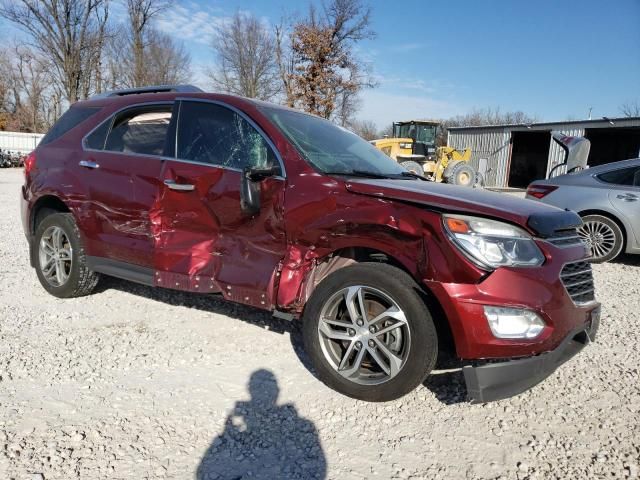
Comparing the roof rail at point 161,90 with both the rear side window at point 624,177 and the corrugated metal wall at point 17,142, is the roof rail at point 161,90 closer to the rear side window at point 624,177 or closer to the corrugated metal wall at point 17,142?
the rear side window at point 624,177

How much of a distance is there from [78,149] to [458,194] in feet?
10.7

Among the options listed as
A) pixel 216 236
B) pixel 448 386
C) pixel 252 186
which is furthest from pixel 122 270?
pixel 448 386

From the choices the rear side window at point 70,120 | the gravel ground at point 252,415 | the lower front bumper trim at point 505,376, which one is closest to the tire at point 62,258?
the gravel ground at point 252,415

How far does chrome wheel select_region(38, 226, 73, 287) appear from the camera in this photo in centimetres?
436

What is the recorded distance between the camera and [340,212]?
9.31 ft

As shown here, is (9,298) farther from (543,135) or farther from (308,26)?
(543,135)

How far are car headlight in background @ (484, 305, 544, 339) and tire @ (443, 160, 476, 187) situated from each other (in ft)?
53.2

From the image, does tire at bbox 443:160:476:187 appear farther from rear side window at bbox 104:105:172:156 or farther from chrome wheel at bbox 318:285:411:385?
chrome wheel at bbox 318:285:411:385

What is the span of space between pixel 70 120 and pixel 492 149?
29.0m

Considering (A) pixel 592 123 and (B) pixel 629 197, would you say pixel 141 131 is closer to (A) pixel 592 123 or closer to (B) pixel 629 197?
(B) pixel 629 197

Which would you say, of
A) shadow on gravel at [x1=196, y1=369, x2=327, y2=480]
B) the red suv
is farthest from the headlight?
shadow on gravel at [x1=196, y1=369, x2=327, y2=480]

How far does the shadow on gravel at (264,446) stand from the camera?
85.9 inches

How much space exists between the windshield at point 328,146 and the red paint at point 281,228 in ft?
0.44

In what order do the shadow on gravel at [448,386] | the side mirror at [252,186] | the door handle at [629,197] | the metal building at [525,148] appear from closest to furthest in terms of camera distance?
the shadow on gravel at [448,386]
the side mirror at [252,186]
the door handle at [629,197]
the metal building at [525,148]
